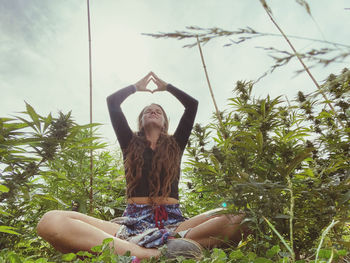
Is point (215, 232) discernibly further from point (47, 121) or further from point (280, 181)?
point (47, 121)

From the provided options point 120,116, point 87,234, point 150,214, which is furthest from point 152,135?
point 87,234

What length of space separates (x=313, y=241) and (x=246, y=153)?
500 mm

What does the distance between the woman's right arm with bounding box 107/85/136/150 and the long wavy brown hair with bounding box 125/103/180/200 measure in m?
0.07

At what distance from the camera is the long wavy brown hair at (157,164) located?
201 cm

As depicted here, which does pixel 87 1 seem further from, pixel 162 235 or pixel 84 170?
pixel 162 235

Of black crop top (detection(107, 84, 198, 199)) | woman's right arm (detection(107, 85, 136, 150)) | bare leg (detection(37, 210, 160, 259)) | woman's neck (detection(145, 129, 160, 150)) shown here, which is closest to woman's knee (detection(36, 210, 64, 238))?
bare leg (detection(37, 210, 160, 259))

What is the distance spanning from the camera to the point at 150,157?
2.22m

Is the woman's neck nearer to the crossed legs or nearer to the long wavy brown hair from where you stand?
the long wavy brown hair

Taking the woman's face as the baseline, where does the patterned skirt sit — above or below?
below

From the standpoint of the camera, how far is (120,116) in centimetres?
240

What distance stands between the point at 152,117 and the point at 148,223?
104 centimetres

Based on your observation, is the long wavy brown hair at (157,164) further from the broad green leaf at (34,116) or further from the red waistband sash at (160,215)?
the broad green leaf at (34,116)

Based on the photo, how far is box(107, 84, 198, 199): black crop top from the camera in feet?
7.27

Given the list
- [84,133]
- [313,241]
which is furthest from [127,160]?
[313,241]
